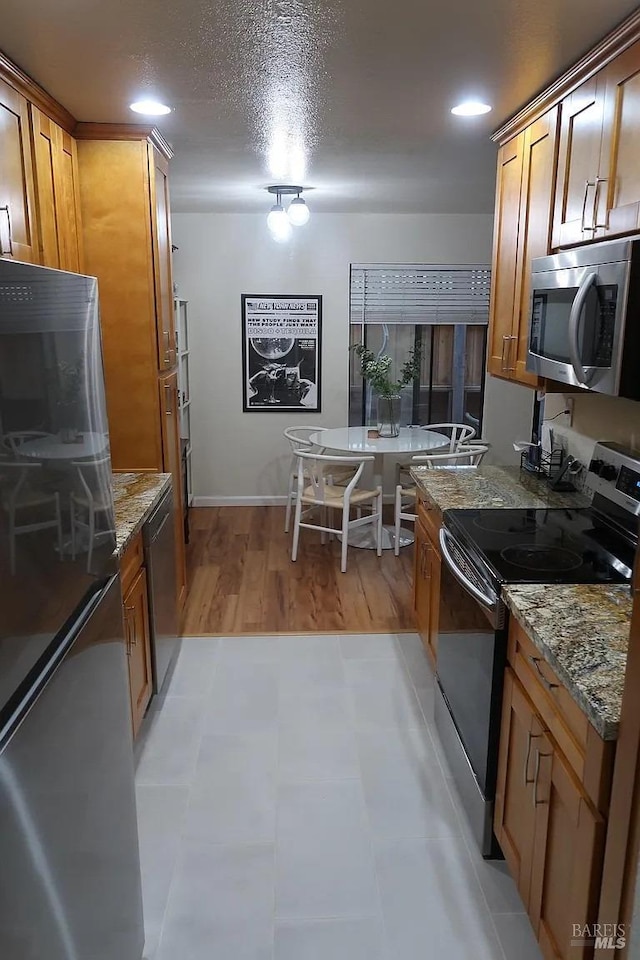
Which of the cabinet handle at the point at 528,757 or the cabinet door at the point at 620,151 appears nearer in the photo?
the cabinet handle at the point at 528,757

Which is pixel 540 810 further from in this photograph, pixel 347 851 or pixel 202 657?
pixel 202 657

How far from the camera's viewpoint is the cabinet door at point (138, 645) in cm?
249

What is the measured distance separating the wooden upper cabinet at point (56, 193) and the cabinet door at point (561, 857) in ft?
7.38

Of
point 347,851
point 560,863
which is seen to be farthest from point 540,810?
point 347,851

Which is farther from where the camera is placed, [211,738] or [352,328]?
[352,328]

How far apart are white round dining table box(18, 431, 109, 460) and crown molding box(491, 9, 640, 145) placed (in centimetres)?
168

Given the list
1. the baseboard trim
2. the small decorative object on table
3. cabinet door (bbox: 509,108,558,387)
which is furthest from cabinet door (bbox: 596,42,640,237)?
the baseboard trim

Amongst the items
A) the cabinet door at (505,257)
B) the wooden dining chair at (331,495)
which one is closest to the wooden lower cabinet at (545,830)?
the cabinet door at (505,257)

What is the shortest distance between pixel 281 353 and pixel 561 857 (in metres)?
4.77

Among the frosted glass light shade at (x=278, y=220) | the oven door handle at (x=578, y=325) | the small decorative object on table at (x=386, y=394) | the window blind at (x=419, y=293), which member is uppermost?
the frosted glass light shade at (x=278, y=220)

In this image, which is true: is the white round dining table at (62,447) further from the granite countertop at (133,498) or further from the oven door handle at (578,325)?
the oven door handle at (578,325)

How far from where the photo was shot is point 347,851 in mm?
2242

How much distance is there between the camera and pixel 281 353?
589cm

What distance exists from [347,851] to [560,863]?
0.85m
